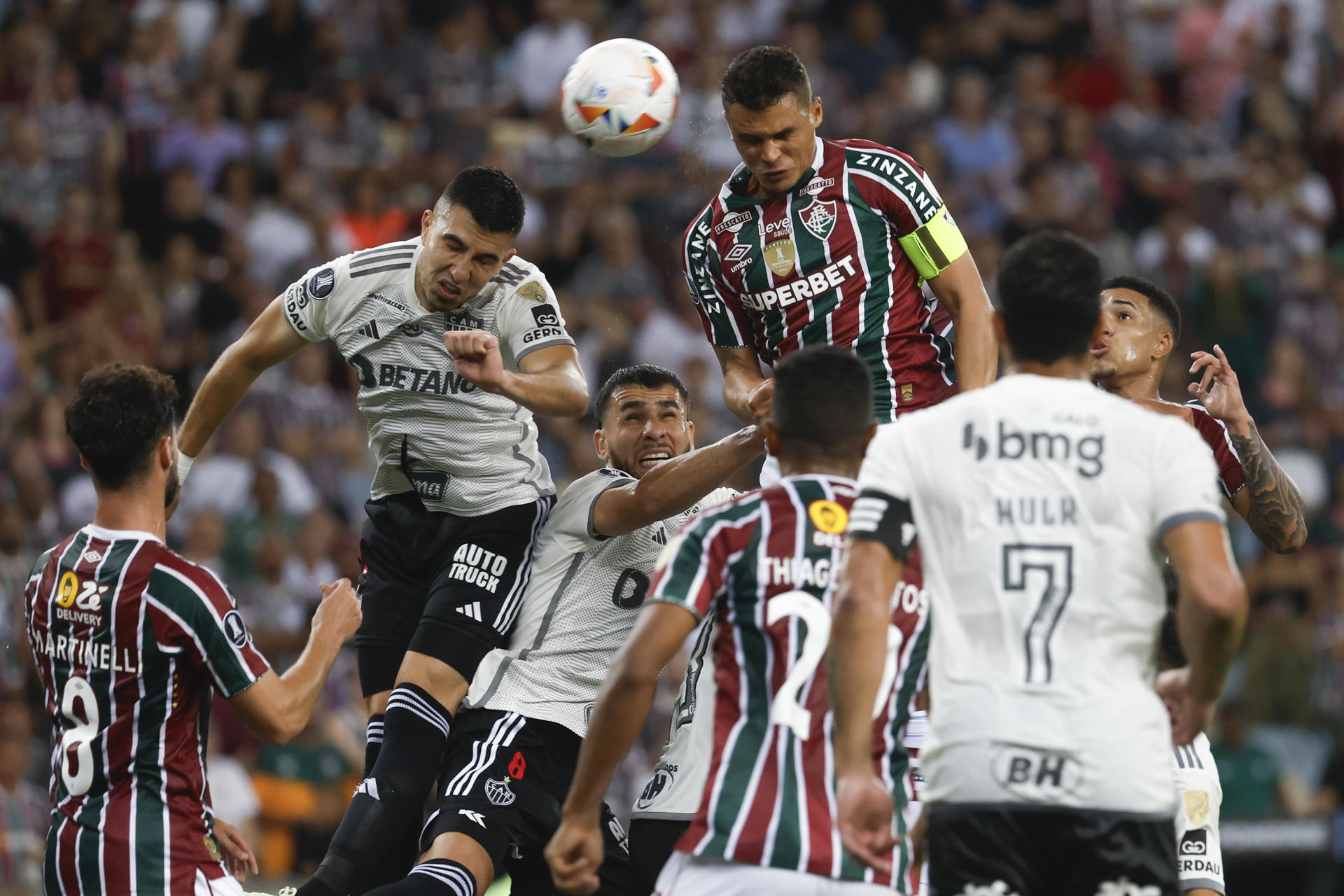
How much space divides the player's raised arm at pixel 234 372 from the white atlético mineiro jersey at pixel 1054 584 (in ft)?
12.6

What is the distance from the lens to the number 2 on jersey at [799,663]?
462 cm

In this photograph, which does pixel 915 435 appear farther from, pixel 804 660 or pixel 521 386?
pixel 521 386

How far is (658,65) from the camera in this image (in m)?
7.58

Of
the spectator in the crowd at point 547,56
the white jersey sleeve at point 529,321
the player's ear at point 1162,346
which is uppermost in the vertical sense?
the spectator in the crowd at point 547,56

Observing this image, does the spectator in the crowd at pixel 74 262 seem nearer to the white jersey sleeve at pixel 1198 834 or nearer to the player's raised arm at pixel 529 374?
the player's raised arm at pixel 529 374

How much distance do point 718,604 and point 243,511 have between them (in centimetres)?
861

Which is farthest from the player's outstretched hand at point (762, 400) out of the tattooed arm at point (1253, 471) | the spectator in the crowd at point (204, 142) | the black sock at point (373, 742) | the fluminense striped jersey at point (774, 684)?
the spectator in the crowd at point (204, 142)

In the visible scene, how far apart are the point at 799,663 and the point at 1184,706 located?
1.03 metres

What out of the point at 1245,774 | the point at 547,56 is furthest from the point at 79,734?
the point at 547,56

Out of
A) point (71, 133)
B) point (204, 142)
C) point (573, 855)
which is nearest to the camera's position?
point (573, 855)

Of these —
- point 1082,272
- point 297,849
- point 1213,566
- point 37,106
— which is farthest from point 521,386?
point 37,106

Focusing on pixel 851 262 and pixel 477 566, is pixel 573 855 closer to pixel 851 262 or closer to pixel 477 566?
pixel 477 566

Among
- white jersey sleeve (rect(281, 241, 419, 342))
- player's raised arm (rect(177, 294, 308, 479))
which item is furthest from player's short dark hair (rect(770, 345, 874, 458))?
player's raised arm (rect(177, 294, 308, 479))

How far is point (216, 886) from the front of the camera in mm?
5340
